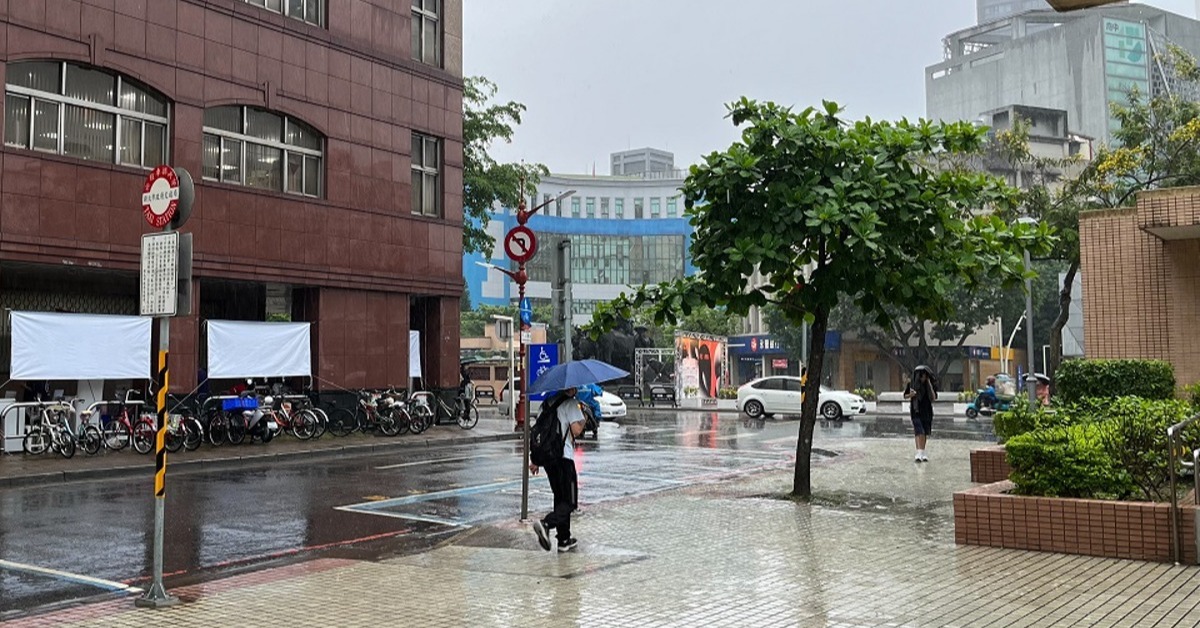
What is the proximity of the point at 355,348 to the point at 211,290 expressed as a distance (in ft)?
14.7

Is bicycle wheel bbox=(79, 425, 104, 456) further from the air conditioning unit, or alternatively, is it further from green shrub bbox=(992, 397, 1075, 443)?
the air conditioning unit

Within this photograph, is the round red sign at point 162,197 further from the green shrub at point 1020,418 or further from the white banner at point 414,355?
the white banner at point 414,355

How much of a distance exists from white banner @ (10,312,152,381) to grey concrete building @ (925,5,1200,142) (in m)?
71.3

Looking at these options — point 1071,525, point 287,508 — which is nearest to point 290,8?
point 287,508

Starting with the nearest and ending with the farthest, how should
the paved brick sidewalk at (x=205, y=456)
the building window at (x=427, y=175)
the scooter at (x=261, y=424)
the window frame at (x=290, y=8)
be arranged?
1. the paved brick sidewalk at (x=205, y=456)
2. the scooter at (x=261, y=424)
3. the window frame at (x=290, y=8)
4. the building window at (x=427, y=175)

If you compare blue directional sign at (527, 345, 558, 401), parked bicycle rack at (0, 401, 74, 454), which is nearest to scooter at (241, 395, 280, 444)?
parked bicycle rack at (0, 401, 74, 454)

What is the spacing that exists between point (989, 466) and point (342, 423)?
16.0m

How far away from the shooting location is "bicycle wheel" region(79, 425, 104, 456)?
1898 centimetres

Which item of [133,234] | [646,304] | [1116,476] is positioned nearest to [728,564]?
[1116,476]

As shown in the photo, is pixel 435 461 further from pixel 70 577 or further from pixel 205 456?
pixel 70 577

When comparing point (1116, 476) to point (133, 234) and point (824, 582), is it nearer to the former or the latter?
point (824, 582)

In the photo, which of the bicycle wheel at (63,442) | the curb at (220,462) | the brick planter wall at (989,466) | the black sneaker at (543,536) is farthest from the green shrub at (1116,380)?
the bicycle wheel at (63,442)

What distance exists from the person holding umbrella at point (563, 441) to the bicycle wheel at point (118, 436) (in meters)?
13.6

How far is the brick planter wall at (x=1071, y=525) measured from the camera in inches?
333
